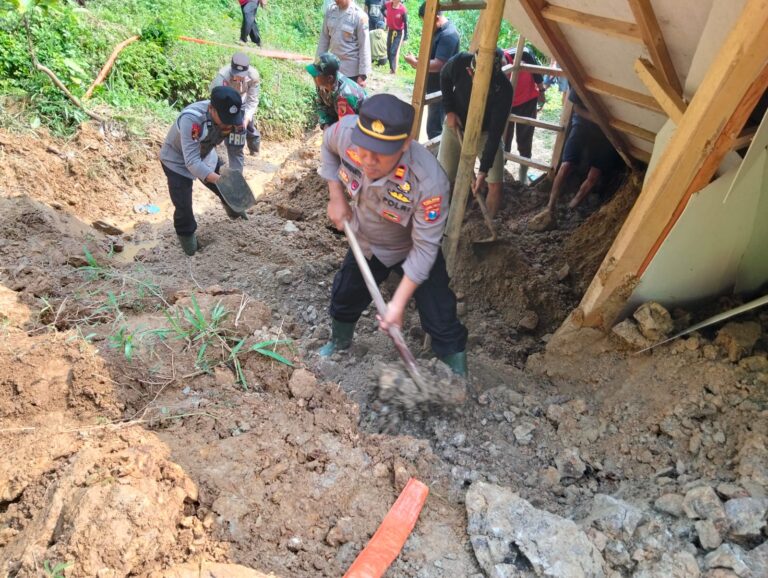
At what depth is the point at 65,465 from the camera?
6.84 feet

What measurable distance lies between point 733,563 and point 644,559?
10.7 inches

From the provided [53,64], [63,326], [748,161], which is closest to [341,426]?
[63,326]

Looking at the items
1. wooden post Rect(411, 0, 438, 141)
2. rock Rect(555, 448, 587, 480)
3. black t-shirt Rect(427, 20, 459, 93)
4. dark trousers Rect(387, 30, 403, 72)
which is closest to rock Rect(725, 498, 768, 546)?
rock Rect(555, 448, 587, 480)

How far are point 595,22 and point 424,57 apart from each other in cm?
146

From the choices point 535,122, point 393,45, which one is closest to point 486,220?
point 535,122

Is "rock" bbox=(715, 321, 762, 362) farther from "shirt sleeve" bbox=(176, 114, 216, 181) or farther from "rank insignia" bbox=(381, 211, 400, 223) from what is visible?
"shirt sleeve" bbox=(176, 114, 216, 181)

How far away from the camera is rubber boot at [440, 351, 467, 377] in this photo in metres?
3.30

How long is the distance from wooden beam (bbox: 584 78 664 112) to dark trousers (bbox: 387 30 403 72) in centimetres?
867

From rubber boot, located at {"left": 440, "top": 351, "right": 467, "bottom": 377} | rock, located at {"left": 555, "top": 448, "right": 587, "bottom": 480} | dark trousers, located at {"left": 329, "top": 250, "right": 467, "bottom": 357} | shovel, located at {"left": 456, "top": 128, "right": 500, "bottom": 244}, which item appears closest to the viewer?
rock, located at {"left": 555, "top": 448, "right": 587, "bottom": 480}

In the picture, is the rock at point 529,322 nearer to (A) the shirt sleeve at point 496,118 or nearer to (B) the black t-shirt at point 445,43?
(A) the shirt sleeve at point 496,118

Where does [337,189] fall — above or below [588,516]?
above

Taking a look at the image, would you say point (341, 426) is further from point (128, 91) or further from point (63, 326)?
point (128, 91)

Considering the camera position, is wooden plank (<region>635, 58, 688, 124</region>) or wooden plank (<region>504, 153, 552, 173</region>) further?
wooden plank (<region>504, 153, 552, 173</region>)

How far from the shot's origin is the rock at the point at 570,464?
8.66ft
